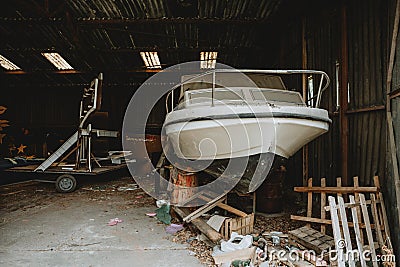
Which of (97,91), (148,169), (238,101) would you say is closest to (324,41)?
(238,101)

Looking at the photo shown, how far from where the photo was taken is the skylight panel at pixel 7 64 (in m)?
9.74

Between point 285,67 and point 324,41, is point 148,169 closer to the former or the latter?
point 285,67

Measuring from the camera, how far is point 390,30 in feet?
9.59

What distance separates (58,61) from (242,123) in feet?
29.8

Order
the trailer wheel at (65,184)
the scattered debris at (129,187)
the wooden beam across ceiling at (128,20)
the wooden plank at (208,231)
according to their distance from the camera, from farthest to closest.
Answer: the scattered debris at (129,187)
the wooden beam across ceiling at (128,20)
the trailer wheel at (65,184)
the wooden plank at (208,231)

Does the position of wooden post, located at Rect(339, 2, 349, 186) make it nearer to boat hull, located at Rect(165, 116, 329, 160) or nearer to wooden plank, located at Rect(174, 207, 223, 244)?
boat hull, located at Rect(165, 116, 329, 160)

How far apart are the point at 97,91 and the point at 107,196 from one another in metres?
2.15

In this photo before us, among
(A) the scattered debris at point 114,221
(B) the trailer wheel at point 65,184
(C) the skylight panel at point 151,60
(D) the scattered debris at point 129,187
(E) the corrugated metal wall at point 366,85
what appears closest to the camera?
(E) the corrugated metal wall at point 366,85

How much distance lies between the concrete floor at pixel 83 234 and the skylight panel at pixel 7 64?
5.92m

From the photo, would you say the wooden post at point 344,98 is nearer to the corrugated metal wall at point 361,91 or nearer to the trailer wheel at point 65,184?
the corrugated metal wall at point 361,91

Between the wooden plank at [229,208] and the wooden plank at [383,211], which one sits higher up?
the wooden plank at [383,211]

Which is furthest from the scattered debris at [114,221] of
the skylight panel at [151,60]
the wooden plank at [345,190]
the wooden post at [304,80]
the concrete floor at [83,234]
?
the skylight panel at [151,60]

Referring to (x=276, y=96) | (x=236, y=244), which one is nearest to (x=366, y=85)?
(x=276, y=96)

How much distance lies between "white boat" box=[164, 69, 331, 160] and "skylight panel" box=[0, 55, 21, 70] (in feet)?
28.0
